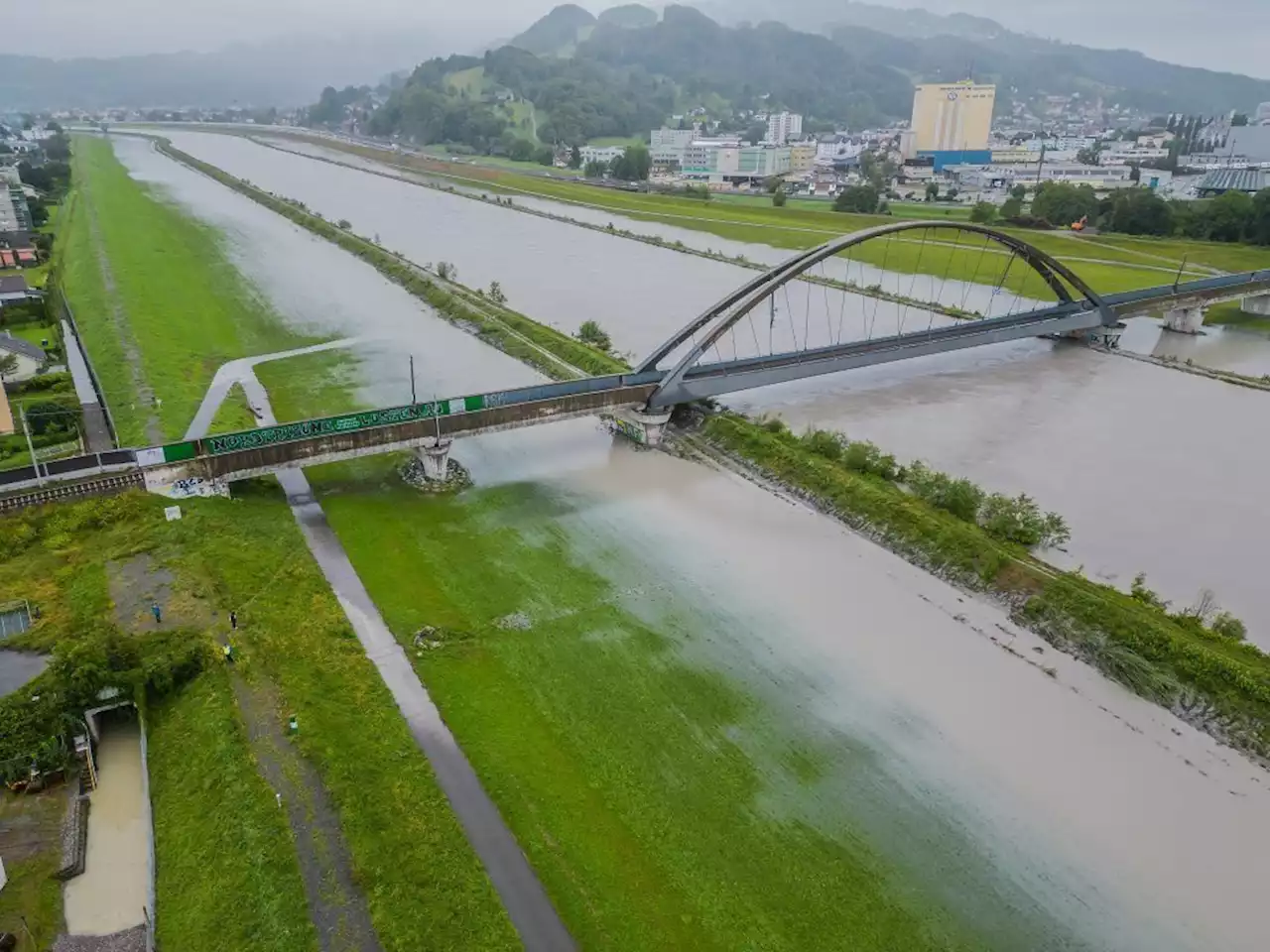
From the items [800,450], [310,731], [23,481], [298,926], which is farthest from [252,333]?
[298,926]

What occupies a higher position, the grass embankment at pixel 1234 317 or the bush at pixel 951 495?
the bush at pixel 951 495

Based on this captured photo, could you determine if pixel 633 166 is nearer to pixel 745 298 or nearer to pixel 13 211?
pixel 13 211

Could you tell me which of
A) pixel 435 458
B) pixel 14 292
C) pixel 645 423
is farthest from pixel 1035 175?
pixel 14 292

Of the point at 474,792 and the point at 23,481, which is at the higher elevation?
the point at 23,481

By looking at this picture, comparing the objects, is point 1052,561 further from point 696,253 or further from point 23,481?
point 696,253

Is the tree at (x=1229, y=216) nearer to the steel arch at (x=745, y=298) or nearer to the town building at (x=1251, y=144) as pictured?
the steel arch at (x=745, y=298)

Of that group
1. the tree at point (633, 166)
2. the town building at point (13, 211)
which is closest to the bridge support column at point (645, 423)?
the town building at point (13, 211)
